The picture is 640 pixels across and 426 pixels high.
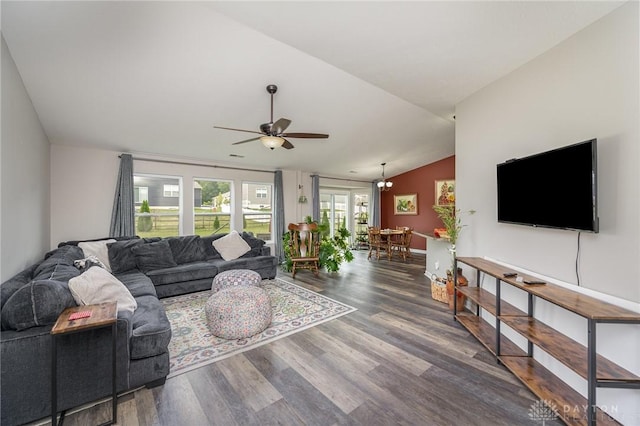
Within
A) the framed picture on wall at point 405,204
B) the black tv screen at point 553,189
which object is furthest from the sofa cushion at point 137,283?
the framed picture on wall at point 405,204

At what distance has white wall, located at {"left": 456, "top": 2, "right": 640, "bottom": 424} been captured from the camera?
1554 millimetres

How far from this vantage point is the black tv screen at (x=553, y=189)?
1681 millimetres

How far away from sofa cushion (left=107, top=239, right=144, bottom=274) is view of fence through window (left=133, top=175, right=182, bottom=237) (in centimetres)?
96

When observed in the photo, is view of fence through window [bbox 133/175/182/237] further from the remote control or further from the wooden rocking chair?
the remote control

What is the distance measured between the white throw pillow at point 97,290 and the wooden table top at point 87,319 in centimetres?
14

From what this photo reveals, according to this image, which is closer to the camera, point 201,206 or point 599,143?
point 599,143

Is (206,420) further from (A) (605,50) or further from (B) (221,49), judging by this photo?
(A) (605,50)

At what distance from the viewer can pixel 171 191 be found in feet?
17.1

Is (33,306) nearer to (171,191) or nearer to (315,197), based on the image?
(171,191)

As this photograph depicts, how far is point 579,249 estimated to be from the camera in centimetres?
189

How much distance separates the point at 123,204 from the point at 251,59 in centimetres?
355

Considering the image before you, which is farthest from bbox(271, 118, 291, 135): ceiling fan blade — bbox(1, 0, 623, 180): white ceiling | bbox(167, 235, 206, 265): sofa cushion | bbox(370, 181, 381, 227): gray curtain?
bbox(370, 181, 381, 227): gray curtain

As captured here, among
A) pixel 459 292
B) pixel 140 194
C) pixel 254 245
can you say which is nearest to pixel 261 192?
pixel 254 245

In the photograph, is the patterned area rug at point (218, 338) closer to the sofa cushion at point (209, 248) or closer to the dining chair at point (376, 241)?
the sofa cushion at point (209, 248)
